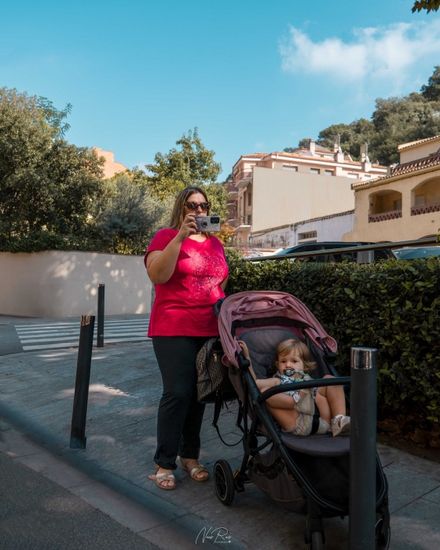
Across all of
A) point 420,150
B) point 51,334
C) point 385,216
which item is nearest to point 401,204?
point 385,216

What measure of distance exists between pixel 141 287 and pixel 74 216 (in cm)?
384

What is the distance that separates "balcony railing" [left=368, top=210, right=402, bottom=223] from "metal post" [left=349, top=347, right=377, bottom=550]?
29753 millimetres

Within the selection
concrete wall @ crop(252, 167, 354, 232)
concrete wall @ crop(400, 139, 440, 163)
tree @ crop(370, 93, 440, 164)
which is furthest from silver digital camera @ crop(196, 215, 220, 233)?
tree @ crop(370, 93, 440, 164)

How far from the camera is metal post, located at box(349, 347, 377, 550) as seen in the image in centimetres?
209

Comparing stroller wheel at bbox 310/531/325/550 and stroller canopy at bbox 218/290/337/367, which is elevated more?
stroller canopy at bbox 218/290/337/367

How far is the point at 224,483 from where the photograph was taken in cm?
308

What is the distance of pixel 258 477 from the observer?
2746 mm

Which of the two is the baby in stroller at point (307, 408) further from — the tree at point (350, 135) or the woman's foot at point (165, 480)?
the tree at point (350, 135)

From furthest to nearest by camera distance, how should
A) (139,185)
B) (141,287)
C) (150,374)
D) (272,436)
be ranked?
(139,185) → (141,287) → (150,374) → (272,436)

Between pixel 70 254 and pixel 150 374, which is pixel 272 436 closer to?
pixel 150 374

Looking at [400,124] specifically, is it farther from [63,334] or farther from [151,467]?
[151,467]

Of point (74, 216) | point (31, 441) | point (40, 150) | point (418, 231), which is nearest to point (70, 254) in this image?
point (74, 216)
